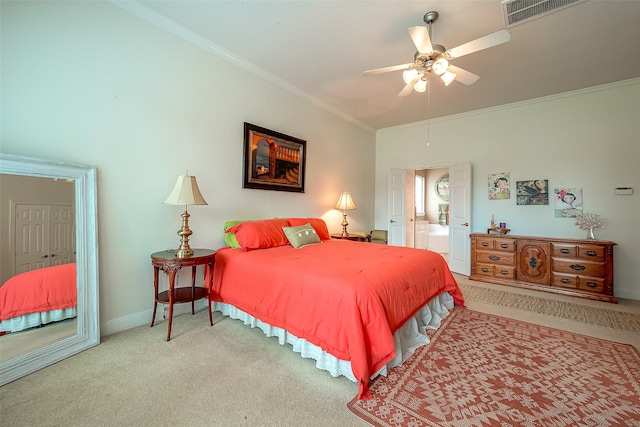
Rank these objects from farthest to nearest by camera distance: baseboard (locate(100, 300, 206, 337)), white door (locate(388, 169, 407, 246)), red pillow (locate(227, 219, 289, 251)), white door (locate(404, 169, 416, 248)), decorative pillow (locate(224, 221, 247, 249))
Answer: white door (locate(404, 169, 416, 248))
white door (locate(388, 169, 407, 246))
decorative pillow (locate(224, 221, 247, 249))
red pillow (locate(227, 219, 289, 251))
baseboard (locate(100, 300, 206, 337))

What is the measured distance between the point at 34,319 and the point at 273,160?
2.68 meters

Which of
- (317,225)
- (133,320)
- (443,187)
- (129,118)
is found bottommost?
(133,320)

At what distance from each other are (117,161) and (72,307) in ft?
3.96

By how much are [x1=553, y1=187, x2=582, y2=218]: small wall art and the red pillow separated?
412cm

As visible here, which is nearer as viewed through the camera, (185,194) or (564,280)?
(185,194)

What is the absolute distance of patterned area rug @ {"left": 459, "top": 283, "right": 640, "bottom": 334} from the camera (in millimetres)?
2602

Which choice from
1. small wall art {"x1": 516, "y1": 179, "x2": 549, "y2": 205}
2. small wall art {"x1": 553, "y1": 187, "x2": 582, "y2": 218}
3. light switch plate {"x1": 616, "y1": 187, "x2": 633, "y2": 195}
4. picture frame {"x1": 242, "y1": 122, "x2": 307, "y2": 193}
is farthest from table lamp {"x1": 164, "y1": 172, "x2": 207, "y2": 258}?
light switch plate {"x1": 616, "y1": 187, "x2": 633, "y2": 195}

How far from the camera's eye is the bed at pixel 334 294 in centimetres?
161

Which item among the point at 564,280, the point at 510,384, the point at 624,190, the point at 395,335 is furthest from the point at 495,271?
the point at 395,335

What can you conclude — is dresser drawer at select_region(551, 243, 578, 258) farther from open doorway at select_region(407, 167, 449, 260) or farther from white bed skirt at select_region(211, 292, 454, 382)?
open doorway at select_region(407, 167, 449, 260)

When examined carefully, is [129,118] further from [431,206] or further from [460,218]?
[431,206]

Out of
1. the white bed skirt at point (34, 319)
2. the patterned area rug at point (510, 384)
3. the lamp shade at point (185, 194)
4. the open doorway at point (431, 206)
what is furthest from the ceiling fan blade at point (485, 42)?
the open doorway at point (431, 206)

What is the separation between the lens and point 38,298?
179 centimetres

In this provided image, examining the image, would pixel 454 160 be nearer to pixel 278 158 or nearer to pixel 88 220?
pixel 278 158
